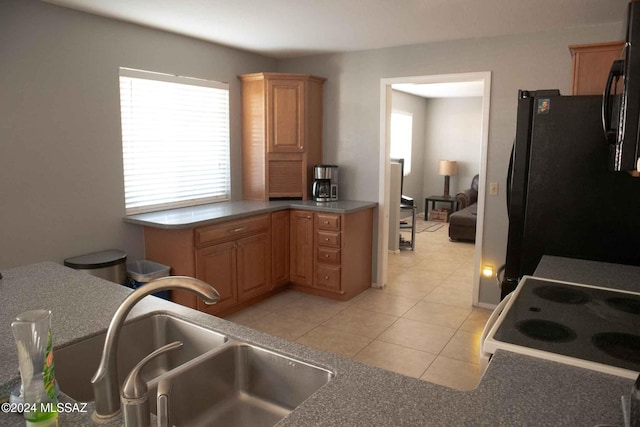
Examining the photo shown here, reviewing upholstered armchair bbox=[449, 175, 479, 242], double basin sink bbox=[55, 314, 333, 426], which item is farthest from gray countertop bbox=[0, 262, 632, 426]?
upholstered armchair bbox=[449, 175, 479, 242]

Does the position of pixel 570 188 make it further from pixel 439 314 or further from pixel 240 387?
pixel 439 314

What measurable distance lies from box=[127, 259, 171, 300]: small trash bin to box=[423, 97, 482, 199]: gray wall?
7.00 metres

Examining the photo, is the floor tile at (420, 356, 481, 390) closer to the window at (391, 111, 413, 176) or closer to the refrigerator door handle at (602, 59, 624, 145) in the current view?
the refrigerator door handle at (602, 59, 624, 145)

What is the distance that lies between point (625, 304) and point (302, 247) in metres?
3.21

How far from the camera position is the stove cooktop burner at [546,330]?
53.6 inches

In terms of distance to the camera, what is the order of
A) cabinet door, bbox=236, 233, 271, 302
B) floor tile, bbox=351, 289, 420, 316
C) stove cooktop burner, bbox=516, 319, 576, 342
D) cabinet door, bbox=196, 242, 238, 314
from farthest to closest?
floor tile, bbox=351, 289, 420, 316 → cabinet door, bbox=236, 233, 271, 302 → cabinet door, bbox=196, 242, 238, 314 → stove cooktop burner, bbox=516, 319, 576, 342

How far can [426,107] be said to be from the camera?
31.4 feet

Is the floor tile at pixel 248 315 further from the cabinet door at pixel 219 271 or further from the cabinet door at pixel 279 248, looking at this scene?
the cabinet door at pixel 279 248

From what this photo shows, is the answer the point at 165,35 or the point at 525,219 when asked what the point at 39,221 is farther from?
the point at 525,219

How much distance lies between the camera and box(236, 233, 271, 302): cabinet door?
13.5 feet

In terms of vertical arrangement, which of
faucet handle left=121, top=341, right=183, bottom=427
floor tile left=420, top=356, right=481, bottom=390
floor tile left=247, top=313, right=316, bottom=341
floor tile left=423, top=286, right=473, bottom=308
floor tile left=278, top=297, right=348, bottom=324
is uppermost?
faucet handle left=121, top=341, right=183, bottom=427

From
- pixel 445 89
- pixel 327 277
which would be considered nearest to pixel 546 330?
pixel 327 277

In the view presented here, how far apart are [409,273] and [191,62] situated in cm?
328

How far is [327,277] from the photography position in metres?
4.49
